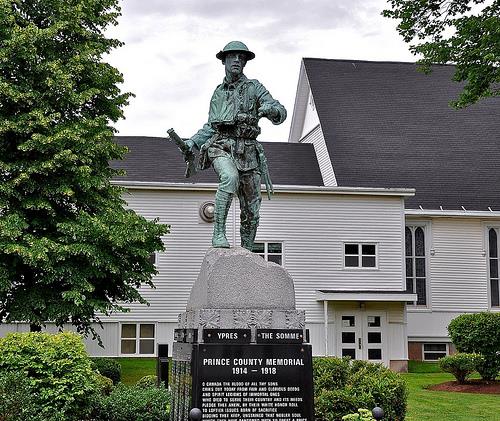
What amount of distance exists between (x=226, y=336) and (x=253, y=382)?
1.88ft

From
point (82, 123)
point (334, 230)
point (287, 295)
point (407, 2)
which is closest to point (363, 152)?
point (334, 230)

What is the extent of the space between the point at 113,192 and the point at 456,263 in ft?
53.1

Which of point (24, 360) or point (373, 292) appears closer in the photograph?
point (24, 360)

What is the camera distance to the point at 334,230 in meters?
31.2

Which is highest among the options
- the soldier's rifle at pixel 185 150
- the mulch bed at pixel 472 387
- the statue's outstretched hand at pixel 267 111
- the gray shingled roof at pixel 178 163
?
the gray shingled roof at pixel 178 163

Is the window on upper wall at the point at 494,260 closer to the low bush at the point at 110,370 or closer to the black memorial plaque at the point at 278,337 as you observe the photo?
the low bush at the point at 110,370

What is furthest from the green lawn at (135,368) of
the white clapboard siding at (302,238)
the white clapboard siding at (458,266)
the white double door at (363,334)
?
the white clapboard siding at (458,266)

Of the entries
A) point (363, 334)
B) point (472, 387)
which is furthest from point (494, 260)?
point (472, 387)

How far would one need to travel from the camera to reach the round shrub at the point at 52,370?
13039 mm

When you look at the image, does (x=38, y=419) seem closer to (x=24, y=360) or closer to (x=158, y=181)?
(x=24, y=360)

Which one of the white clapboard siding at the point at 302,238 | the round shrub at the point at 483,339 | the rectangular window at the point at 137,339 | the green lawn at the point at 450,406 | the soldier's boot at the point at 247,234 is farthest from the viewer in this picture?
the white clapboard siding at the point at 302,238

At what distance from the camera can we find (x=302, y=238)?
31.1m

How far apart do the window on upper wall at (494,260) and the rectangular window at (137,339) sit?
13.7 m

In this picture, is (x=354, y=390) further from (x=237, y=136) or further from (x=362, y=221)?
(x=362, y=221)
